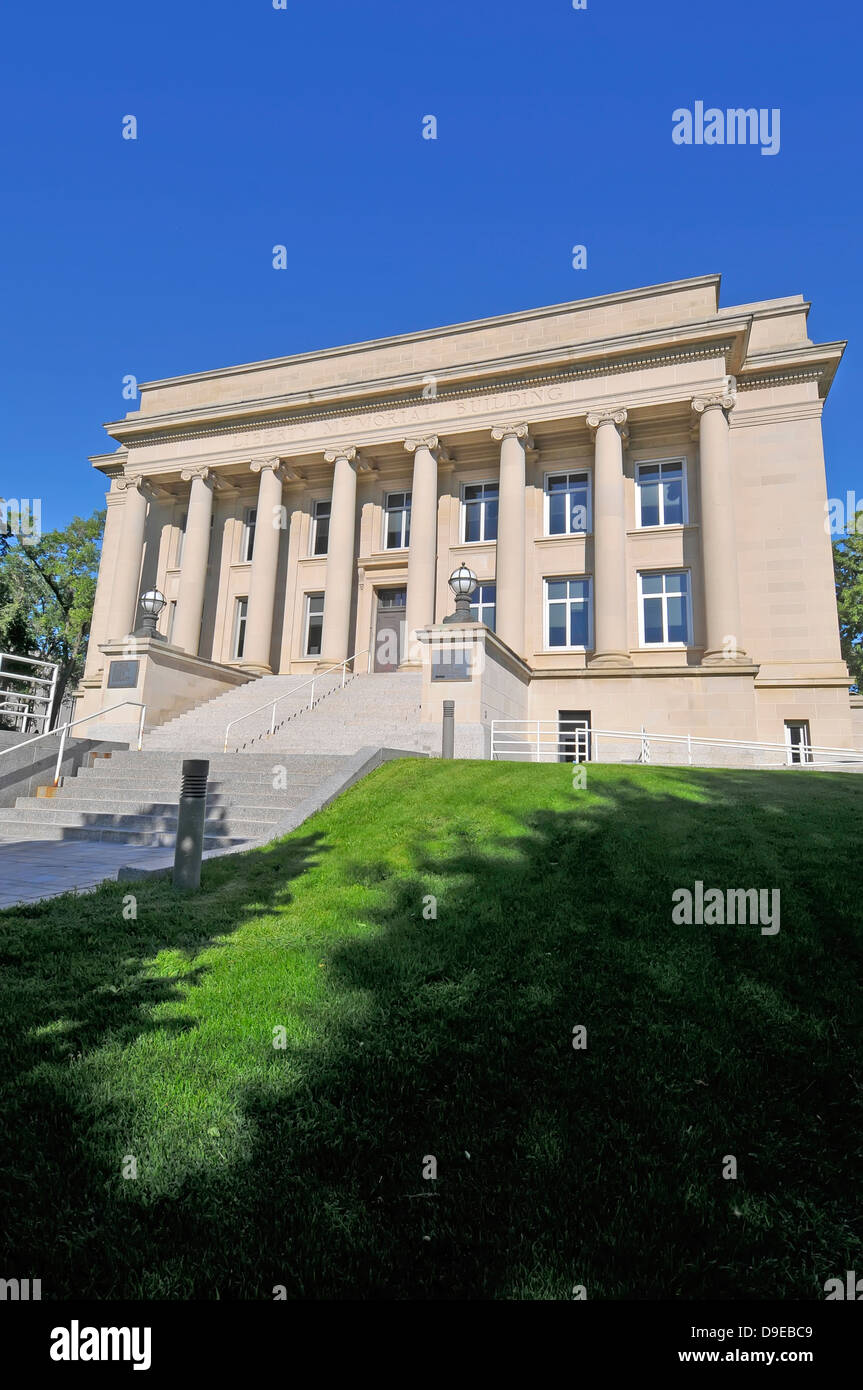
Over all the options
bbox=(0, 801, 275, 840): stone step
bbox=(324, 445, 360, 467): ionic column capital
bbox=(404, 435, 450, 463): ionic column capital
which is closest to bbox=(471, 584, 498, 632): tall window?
bbox=(404, 435, 450, 463): ionic column capital

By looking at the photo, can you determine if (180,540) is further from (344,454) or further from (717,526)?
(717,526)

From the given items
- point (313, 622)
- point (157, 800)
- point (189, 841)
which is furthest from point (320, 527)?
point (189, 841)

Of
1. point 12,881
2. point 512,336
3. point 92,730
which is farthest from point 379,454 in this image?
point 12,881

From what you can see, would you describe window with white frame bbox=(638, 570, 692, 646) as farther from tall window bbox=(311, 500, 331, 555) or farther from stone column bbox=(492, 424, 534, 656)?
tall window bbox=(311, 500, 331, 555)

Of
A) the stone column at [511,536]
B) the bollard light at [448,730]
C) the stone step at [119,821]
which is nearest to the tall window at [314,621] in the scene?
the stone column at [511,536]

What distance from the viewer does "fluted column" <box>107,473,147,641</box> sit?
29000 millimetres

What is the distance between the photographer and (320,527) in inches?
1177

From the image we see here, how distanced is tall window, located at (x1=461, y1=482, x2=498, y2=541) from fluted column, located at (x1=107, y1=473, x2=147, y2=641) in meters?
14.3

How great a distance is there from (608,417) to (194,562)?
17.5m

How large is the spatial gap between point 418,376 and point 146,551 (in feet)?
49.3

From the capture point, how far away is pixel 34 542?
45.4m

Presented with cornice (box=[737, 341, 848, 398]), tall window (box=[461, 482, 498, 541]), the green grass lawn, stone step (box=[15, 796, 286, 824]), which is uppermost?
cornice (box=[737, 341, 848, 398])

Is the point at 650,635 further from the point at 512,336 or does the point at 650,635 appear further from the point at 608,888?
the point at 608,888
